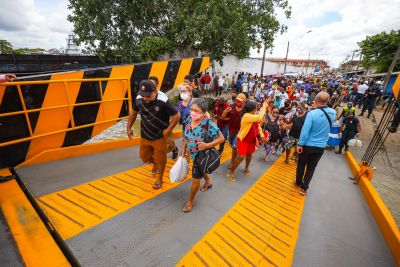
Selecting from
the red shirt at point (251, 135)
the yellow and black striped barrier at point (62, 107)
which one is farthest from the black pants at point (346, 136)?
the yellow and black striped barrier at point (62, 107)

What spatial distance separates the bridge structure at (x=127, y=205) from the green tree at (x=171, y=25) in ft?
25.2

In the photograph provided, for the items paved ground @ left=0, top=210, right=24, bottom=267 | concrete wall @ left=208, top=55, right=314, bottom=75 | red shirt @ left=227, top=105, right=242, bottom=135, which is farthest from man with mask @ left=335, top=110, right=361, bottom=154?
concrete wall @ left=208, top=55, right=314, bottom=75

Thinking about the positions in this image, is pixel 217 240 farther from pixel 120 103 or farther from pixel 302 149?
pixel 120 103

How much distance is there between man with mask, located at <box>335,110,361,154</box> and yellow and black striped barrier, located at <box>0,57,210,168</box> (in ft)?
20.3

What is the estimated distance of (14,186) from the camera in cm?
309

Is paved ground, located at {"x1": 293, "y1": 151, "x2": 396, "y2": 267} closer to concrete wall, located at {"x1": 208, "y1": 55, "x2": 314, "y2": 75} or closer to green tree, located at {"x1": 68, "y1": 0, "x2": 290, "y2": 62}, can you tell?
green tree, located at {"x1": 68, "y1": 0, "x2": 290, "y2": 62}

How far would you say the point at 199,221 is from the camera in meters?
2.86

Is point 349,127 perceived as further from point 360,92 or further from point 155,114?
point 360,92

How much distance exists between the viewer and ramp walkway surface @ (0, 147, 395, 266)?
2344mm

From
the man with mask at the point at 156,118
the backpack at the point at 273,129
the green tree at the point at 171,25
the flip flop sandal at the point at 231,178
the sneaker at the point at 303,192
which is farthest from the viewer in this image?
the green tree at the point at 171,25

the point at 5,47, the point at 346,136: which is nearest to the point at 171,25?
the point at 346,136

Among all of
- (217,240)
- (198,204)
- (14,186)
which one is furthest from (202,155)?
(14,186)

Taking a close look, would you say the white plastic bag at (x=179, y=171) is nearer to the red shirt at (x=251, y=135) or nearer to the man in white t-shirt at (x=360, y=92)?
the red shirt at (x=251, y=135)

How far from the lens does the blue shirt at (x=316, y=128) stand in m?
3.67
